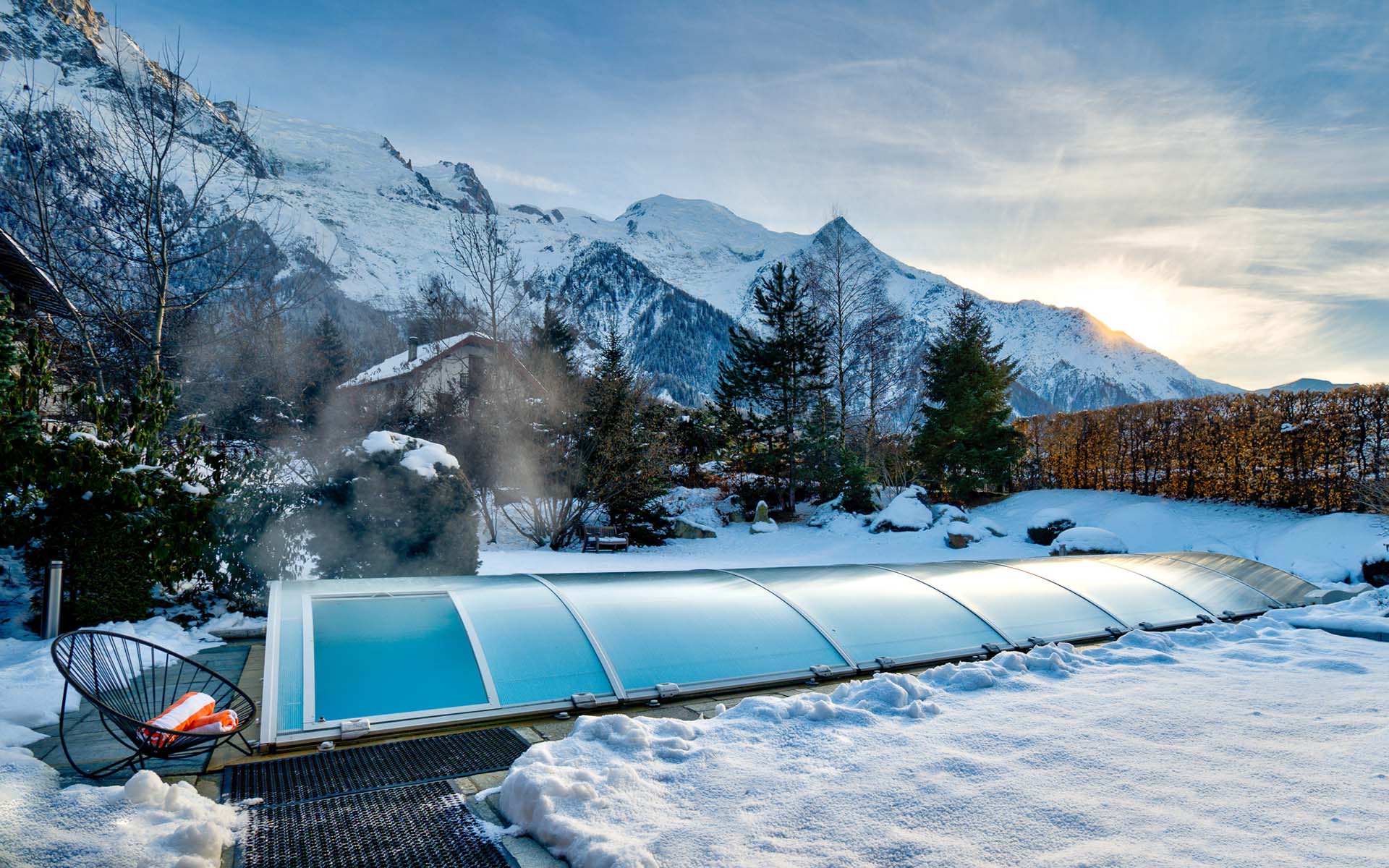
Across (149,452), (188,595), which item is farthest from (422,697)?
(149,452)

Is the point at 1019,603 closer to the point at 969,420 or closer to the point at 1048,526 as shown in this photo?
the point at 1048,526

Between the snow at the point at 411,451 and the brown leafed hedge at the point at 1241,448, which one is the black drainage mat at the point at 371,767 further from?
the brown leafed hedge at the point at 1241,448

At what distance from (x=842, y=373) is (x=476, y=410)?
1268cm

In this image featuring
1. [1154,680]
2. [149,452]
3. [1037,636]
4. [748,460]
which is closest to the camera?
[1154,680]

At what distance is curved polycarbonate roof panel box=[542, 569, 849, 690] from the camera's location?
14.3 feet

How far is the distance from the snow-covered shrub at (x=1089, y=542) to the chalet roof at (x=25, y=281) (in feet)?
54.7

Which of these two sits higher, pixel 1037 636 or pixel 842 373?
pixel 842 373

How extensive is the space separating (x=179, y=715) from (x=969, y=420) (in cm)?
1859

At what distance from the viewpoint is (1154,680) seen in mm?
4398

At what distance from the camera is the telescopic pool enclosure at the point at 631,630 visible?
3723 mm

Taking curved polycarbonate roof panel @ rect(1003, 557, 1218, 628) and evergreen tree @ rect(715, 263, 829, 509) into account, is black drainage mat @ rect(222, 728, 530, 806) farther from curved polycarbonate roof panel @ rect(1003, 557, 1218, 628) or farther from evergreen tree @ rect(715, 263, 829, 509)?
evergreen tree @ rect(715, 263, 829, 509)

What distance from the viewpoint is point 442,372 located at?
26.0 metres

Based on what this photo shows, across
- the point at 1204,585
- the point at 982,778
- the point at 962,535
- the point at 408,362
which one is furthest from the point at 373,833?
the point at 408,362

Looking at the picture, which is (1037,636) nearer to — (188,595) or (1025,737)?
(1025,737)
